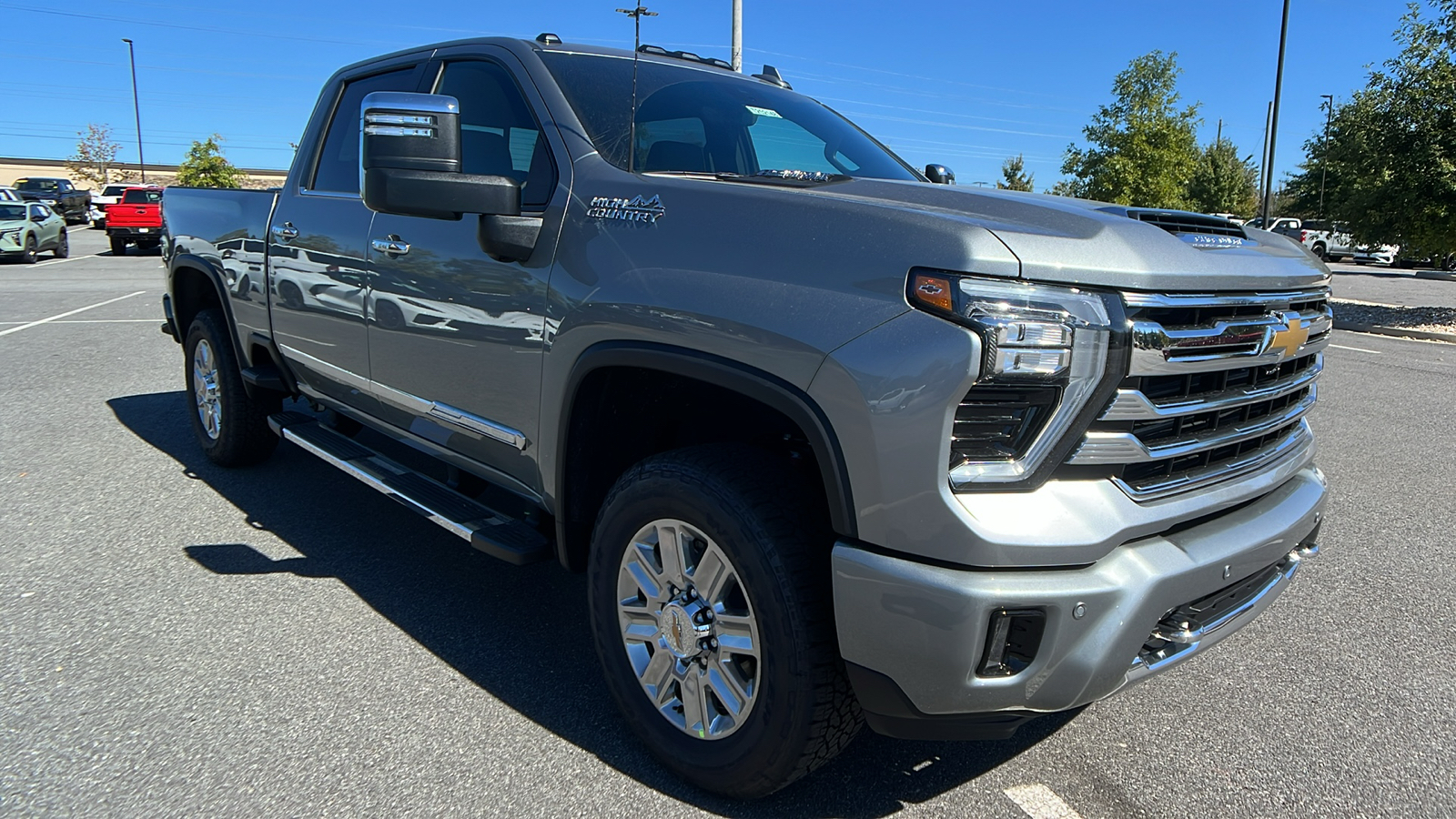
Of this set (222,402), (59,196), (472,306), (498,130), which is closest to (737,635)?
(472,306)

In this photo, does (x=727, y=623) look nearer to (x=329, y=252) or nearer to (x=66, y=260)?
(x=329, y=252)

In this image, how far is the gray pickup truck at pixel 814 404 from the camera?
1996 millimetres

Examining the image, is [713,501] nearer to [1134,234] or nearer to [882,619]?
[882,619]

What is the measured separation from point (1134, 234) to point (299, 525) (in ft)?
12.8

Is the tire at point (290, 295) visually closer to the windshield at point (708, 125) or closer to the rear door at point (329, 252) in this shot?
the rear door at point (329, 252)

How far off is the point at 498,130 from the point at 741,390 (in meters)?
1.65

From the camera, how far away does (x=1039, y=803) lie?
2539 mm

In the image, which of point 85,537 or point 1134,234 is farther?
point 85,537

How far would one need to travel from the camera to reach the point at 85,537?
4355mm

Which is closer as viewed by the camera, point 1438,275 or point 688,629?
point 688,629

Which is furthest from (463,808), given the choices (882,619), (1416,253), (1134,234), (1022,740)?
(1416,253)

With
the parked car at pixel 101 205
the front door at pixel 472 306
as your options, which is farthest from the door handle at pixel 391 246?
the parked car at pixel 101 205

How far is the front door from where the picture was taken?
294cm

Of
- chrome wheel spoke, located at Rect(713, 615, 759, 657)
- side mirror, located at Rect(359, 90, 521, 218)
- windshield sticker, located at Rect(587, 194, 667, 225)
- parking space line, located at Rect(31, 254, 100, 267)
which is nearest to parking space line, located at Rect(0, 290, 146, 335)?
parking space line, located at Rect(31, 254, 100, 267)
